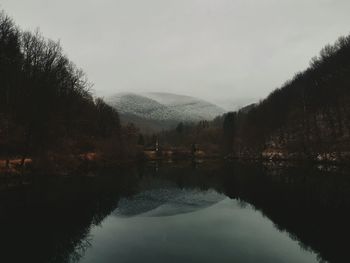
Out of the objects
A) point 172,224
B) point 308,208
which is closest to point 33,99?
point 172,224

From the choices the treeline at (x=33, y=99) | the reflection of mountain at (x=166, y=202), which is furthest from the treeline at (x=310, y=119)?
the treeline at (x=33, y=99)

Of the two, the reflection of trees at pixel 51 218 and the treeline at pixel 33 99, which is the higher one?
the treeline at pixel 33 99

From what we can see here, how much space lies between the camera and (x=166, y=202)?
3284 cm

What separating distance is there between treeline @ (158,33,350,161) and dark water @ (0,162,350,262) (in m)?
43.7

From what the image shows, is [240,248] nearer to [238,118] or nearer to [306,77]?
[306,77]

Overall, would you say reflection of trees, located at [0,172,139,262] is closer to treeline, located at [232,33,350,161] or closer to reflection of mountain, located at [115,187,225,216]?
reflection of mountain, located at [115,187,225,216]

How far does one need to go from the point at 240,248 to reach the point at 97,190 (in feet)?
73.5

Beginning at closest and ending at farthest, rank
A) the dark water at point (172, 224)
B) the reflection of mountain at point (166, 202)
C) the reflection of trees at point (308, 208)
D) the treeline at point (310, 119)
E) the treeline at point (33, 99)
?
the dark water at point (172, 224)
the reflection of trees at point (308, 208)
the reflection of mountain at point (166, 202)
the treeline at point (33, 99)
the treeline at point (310, 119)

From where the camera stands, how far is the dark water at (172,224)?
1700 centimetres

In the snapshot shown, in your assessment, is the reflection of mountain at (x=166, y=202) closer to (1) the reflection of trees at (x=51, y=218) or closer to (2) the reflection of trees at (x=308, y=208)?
(1) the reflection of trees at (x=51, y=218)

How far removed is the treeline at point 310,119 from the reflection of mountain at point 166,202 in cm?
4267

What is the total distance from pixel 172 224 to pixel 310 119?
297 feet

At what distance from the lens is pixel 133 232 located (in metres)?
21.3

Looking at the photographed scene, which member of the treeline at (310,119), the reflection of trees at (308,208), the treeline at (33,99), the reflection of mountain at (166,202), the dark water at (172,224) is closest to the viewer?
the dark water at (172,224)
